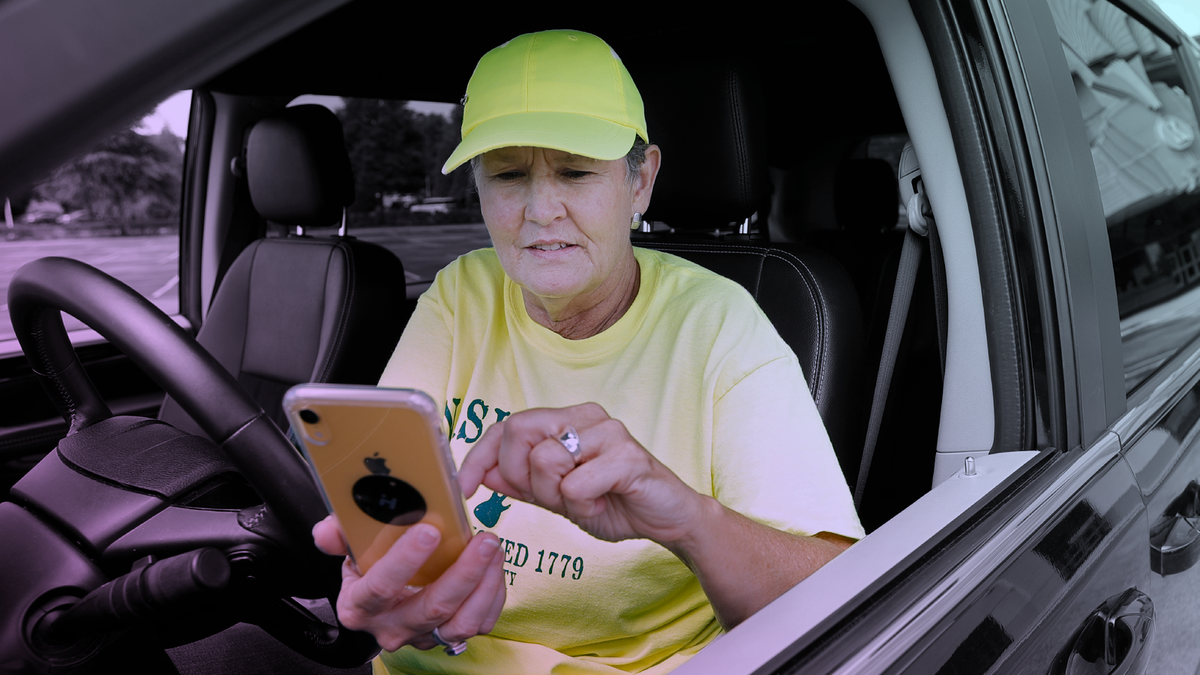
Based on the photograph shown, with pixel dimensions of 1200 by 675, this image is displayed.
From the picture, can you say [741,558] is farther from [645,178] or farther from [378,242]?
[378,242]

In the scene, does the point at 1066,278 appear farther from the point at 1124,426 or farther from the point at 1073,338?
the point at 1124,426

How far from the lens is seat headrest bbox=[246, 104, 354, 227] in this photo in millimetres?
2408

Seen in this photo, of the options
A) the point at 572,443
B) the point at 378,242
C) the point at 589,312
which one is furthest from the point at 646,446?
the point at 378,242

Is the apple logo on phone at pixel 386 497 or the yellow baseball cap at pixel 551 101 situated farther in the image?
the yellow baseball cap at pixel 551 101

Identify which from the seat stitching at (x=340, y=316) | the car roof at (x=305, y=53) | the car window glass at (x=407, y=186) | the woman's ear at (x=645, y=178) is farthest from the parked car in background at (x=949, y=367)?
the car window glass at (x=407, y=186)

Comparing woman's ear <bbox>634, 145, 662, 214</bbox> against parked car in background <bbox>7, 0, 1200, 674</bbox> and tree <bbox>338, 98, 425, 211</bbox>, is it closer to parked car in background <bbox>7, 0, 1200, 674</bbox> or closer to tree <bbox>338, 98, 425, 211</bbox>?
parked car in background <bbox>7, 0, 1200, 674</bbox>

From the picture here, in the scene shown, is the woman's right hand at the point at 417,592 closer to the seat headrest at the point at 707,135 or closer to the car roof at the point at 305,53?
the car roof at the point at 305,53

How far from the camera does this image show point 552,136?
1.08 m

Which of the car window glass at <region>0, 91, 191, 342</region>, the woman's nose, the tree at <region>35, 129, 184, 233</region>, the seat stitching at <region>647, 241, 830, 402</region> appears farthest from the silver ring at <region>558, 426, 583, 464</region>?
the tree at <region>35, 129, 184, 233</region>

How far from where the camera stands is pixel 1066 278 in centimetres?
116

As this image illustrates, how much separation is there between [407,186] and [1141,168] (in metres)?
2.32

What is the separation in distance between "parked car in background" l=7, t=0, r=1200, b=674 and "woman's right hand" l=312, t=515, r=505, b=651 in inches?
8.3

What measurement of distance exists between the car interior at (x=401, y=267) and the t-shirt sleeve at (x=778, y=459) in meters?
0.33

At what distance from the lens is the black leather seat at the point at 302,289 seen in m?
2.29
